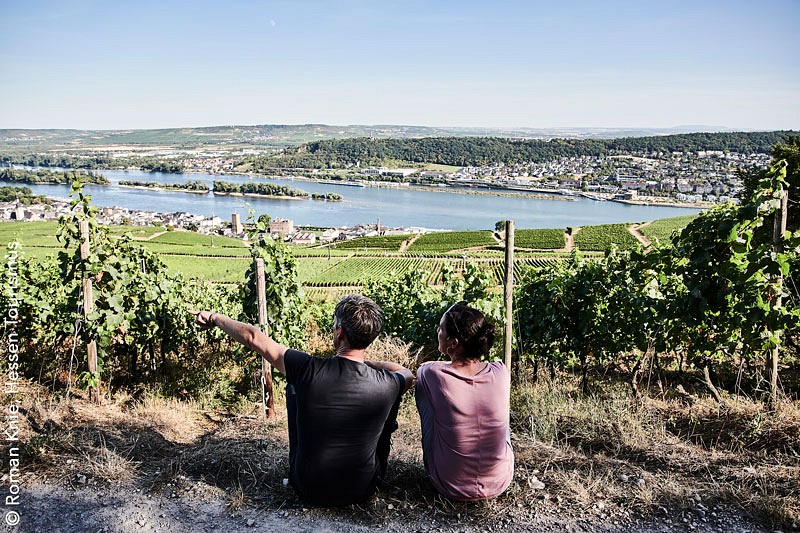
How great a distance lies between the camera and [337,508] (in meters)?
2.84

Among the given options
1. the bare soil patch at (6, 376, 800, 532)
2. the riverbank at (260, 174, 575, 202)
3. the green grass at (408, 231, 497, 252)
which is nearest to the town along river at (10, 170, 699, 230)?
the riverbank at (260, 174, 575, 202)

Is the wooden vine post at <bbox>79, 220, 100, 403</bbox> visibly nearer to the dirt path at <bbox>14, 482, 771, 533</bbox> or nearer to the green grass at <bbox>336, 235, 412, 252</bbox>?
the dirt path at <bbox>14, 482, 771, 533</bbox>

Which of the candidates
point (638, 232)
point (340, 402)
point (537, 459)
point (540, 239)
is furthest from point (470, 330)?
point (638, 232)

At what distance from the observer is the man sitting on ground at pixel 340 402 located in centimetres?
264

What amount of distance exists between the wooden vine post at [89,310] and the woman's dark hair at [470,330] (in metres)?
3.73

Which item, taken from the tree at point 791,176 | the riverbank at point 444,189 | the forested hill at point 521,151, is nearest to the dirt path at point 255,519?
the tree at point 791,176

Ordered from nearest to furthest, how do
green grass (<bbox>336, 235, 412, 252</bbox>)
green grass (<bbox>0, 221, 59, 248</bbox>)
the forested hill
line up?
green grass (<bbox>0, 221, 59, 248</bbox>) < green grass (<bbox>336, 235, 412, 252</bbox>) < the forested hill

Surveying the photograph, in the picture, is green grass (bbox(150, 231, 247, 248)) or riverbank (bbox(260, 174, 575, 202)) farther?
riverbank (bbox(260, 174, 575, 202))

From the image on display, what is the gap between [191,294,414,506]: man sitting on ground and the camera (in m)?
2.64

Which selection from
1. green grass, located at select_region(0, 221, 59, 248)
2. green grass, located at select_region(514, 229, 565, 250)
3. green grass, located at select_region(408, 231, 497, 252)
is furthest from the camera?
green grass, located at select_region(408, 231, 497, 252)

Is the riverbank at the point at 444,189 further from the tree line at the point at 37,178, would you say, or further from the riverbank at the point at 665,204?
the tree line at the point at 37,178

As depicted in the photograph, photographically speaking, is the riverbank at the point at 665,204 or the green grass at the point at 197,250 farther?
the riverbank at the point at 665,204

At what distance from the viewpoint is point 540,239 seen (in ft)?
A: 218

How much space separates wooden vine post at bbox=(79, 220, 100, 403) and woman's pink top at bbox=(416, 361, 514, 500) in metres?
3.58
